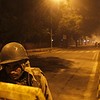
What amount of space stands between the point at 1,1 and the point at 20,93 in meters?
23.7

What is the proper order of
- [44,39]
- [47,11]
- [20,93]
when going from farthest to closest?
[44,39] → [47,11] → [20,93]

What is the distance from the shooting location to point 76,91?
408 inches

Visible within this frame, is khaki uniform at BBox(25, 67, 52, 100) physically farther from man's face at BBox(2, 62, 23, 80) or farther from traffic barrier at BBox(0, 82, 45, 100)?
traffic barrier at BBox(0, 82, 45, 100)

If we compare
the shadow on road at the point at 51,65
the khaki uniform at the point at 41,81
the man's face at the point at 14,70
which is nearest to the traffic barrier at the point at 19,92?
the man's face at the point at 14,70

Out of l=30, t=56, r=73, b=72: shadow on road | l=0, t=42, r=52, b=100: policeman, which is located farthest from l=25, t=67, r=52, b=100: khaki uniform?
l=30, t=56, r=73, b=72: shadow on road

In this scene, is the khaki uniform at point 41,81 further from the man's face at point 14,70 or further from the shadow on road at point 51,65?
the shadow on road at point 51,65

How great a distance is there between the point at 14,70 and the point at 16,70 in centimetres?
2

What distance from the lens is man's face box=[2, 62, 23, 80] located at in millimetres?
2508

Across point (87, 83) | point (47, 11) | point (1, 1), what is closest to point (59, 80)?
point (87, 83)

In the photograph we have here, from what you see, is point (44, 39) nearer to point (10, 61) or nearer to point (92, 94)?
point (92, 94)

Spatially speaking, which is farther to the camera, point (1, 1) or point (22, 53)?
point (1, 1)

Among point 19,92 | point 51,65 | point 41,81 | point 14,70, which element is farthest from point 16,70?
point 51,65

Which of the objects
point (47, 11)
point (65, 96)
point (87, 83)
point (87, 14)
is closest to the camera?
point (65, 96)

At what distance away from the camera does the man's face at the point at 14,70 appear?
8.23 ft
